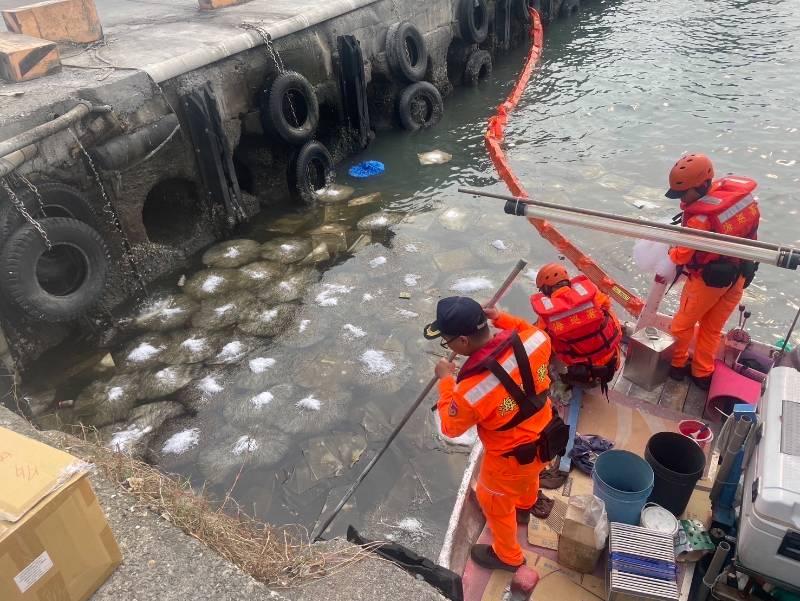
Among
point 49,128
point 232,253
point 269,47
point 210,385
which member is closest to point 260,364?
point 210,385

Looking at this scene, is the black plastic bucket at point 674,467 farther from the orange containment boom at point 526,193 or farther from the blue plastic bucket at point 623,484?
the orange containment boom at point 526,193

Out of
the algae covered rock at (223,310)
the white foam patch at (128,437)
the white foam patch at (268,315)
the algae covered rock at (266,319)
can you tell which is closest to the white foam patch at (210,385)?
the white foam patch at (128,437)

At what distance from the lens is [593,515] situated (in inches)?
144

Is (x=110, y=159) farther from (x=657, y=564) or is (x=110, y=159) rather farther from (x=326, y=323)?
(x=657, y=564)

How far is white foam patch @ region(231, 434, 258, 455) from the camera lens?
5785 millimetres

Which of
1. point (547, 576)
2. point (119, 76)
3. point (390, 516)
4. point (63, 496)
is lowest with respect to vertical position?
point (390, 516)

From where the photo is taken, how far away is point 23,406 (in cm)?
634

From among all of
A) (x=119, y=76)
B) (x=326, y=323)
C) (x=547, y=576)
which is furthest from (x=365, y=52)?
(x=547, y=576)

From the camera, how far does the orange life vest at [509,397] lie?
330 cm

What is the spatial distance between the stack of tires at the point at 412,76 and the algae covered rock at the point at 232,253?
563 cm

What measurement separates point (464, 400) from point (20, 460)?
2.27 m

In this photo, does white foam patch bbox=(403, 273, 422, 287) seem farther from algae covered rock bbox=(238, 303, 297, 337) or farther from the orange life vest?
the orange life vest

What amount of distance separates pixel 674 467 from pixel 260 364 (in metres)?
4.70

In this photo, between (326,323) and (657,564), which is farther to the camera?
(326,323)
